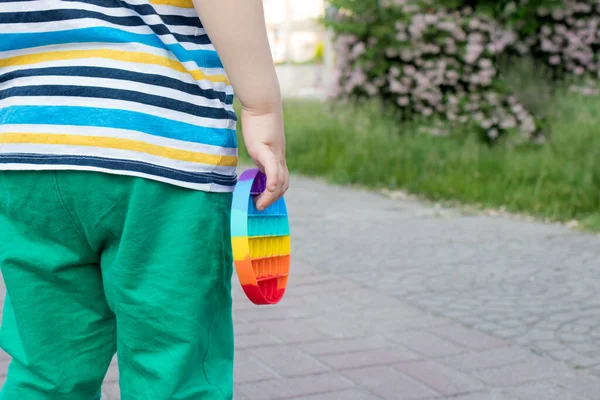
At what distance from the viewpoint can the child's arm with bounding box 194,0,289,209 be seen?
1.49 m

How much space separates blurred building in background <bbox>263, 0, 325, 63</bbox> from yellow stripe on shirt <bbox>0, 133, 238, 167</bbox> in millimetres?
26476

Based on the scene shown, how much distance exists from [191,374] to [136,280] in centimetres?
19

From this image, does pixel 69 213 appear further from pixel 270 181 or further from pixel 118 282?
pixel 270 181

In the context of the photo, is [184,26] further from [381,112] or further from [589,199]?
[381,112]

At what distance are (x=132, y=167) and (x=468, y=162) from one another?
633cm

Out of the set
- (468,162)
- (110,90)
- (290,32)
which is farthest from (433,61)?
(290,32)

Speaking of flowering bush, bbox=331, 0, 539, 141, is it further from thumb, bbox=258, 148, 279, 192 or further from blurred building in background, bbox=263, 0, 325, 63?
blurred building in background, bbox=263, 0, 325, 63

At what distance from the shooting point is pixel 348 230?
232 inches

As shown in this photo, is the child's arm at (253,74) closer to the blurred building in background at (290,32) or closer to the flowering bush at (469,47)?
the flowering bush at (469,47)

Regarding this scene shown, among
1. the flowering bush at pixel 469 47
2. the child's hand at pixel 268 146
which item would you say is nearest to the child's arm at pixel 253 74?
the child's hand at pixel 268 146

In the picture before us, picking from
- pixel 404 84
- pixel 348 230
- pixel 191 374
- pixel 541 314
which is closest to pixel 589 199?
pixel 348 230

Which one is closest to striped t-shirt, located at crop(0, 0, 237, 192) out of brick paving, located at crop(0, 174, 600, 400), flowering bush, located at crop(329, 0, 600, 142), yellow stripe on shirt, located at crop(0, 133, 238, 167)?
yellow stripe on shirt, located at crop(0, 133, 238, 167)

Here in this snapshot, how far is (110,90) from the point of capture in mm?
1536

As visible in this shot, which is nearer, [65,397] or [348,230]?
[65,397]
